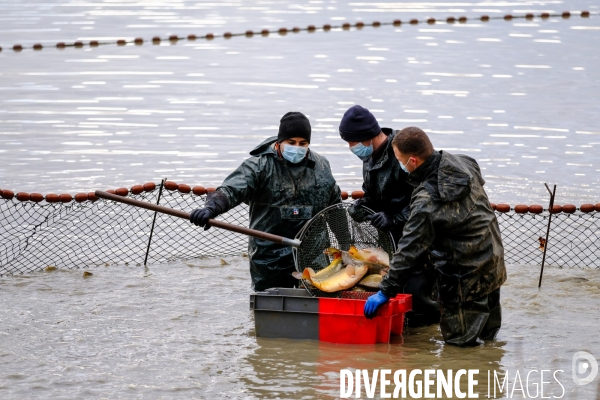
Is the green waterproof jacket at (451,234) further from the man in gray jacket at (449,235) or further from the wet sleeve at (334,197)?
the wet sleeve at (334,197)

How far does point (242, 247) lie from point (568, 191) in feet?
13.7

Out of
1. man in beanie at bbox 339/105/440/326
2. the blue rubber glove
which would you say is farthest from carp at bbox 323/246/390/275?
the blue rubber glove

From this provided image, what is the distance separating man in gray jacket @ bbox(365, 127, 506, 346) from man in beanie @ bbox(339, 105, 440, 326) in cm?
44

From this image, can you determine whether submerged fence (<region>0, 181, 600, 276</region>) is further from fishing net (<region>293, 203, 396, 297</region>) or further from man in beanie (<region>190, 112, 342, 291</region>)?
fishing net (<region>293, 203, 396, 297</region>)

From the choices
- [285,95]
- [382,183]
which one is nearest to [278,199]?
[382,183]

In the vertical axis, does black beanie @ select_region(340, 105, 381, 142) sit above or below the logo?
above

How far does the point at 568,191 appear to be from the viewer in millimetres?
11664

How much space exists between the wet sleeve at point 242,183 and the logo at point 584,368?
2601 mm

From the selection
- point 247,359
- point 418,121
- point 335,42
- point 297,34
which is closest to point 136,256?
point 247,359

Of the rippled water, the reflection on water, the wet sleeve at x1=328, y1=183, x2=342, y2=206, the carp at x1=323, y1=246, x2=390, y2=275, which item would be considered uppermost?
the rippled water

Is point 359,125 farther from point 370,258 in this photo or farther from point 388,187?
point 370,258

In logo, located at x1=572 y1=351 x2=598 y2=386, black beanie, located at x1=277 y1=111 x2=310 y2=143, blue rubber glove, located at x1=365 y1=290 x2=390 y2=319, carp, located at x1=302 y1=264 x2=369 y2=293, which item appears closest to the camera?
logo, located at x1=572 y1=351 x2=598 y2=386

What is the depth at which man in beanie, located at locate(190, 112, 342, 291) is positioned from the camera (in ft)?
24.0

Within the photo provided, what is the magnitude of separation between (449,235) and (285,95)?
11.7 m
